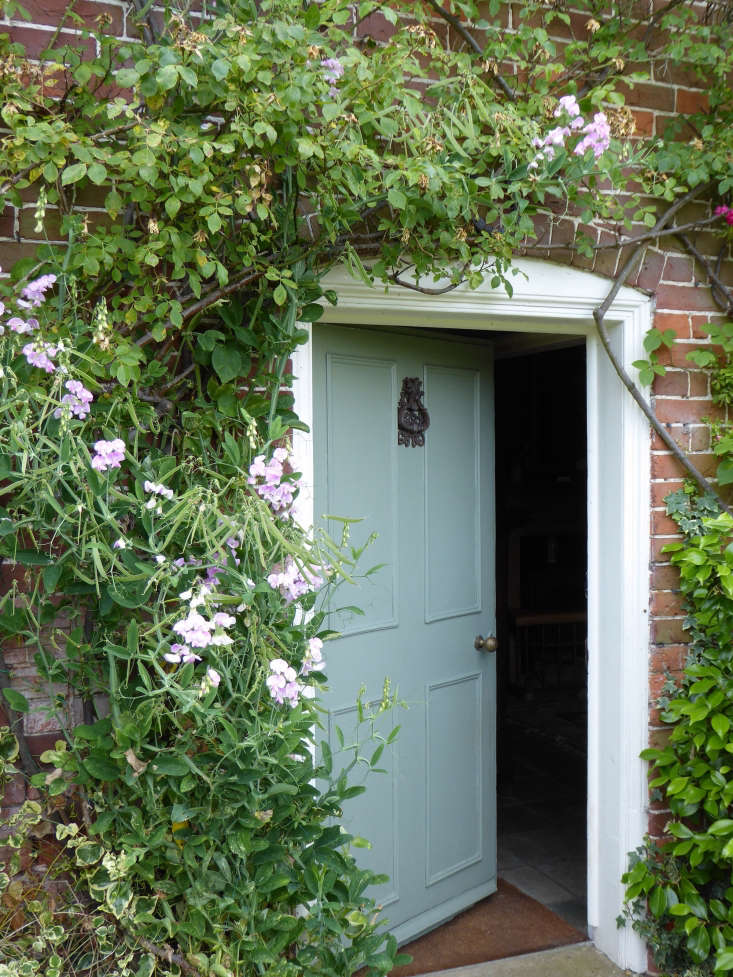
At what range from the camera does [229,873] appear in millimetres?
2070

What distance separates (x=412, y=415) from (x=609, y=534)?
0.80 metres

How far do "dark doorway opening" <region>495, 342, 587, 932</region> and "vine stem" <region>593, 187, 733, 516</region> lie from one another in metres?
2.77

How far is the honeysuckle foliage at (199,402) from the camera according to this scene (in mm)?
1953

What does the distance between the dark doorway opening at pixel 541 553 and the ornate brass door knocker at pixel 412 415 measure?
9.19 feet

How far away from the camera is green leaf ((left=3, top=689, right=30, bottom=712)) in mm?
2131

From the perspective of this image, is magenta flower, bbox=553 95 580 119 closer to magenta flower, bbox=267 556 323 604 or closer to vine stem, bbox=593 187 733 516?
vine stem, bbox=593 187 733 516

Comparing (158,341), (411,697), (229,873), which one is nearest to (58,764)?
(229,873)

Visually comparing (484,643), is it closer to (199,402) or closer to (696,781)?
(696,781)

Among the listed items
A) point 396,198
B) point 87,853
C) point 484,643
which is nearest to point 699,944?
point 484,643

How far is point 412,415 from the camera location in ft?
10.4

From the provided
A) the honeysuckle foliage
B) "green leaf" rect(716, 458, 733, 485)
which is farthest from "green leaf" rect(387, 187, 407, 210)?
"green leaf" rect(716, 458, 733, 485)

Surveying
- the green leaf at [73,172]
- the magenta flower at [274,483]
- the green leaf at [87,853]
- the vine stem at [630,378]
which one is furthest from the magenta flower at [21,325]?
the vine stem at [630,378]

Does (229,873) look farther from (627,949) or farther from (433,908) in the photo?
(627,949)

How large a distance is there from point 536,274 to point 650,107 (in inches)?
28.0
